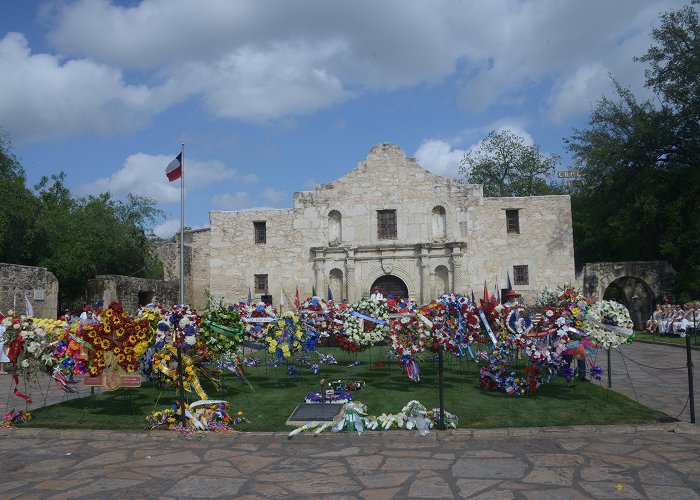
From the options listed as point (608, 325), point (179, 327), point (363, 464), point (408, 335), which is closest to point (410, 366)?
point (408, 335)

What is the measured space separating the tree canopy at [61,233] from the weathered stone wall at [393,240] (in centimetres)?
506

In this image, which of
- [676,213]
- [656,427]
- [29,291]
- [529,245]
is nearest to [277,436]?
[656,427]

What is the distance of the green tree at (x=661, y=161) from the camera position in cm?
2500

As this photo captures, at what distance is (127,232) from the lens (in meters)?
30.7

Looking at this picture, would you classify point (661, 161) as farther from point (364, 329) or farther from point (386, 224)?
point (364, 329)

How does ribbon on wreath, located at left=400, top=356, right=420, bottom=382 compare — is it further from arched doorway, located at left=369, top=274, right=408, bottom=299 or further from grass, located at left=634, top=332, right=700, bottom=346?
arched doorway, located at left=369, top=274, right=408, bottom=299

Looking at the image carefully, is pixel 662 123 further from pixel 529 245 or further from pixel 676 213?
pixel 529 245

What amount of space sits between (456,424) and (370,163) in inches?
818

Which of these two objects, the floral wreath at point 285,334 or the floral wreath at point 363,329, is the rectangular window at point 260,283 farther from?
the floral wreath at point 285,334

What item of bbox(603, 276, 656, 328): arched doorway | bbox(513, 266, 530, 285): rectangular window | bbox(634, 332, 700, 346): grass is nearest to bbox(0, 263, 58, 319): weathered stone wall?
bbox(513, 266, 530, 285): rectangular window

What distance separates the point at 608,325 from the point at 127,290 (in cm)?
1960

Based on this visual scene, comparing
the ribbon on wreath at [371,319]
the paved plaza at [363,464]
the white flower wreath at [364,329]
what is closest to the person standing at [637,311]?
the white flower wreath at [364,329]

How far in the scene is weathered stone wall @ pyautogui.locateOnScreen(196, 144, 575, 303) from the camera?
26.5m

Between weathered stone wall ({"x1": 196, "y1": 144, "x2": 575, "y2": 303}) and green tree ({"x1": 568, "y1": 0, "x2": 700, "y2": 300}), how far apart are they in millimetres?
2883
